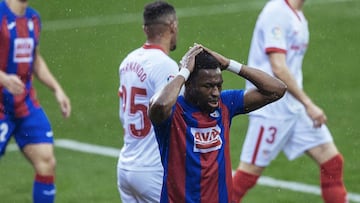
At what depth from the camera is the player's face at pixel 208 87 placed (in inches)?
287

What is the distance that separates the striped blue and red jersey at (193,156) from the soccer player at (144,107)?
1.26 m

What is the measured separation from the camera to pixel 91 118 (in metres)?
15.2

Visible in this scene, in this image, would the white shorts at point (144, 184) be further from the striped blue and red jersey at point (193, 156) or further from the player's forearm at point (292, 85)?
the player's forearm at point (292, 85)

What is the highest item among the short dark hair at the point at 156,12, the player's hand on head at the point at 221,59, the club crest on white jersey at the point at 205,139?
the player's hand on head at the point at 221,59

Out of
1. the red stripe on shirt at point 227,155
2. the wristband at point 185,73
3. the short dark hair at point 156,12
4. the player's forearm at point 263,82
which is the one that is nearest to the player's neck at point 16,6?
the short dark hair at point 156,12

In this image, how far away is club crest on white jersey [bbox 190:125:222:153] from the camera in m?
7.44

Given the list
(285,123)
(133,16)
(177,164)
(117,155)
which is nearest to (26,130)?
(285,123)

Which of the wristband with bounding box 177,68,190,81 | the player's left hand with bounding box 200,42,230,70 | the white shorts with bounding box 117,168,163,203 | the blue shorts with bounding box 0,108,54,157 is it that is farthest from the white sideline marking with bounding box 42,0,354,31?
the wristband with bounding box 177,68,190,81

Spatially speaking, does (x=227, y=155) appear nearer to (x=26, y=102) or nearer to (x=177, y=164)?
(x=177, y=164)

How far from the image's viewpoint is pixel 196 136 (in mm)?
7449

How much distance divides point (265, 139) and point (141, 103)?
2030 millimetres

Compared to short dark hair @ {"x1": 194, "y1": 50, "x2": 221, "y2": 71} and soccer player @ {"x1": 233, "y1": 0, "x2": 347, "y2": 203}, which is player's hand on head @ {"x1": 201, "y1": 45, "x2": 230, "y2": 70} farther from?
soccer player @ {"x1": 233, "y1": 0, "x2": 347, "y2": 203}

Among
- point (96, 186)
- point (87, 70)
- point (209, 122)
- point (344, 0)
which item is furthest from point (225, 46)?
point (209, 122)

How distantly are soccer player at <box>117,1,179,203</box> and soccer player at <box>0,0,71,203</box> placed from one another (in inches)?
57.7
